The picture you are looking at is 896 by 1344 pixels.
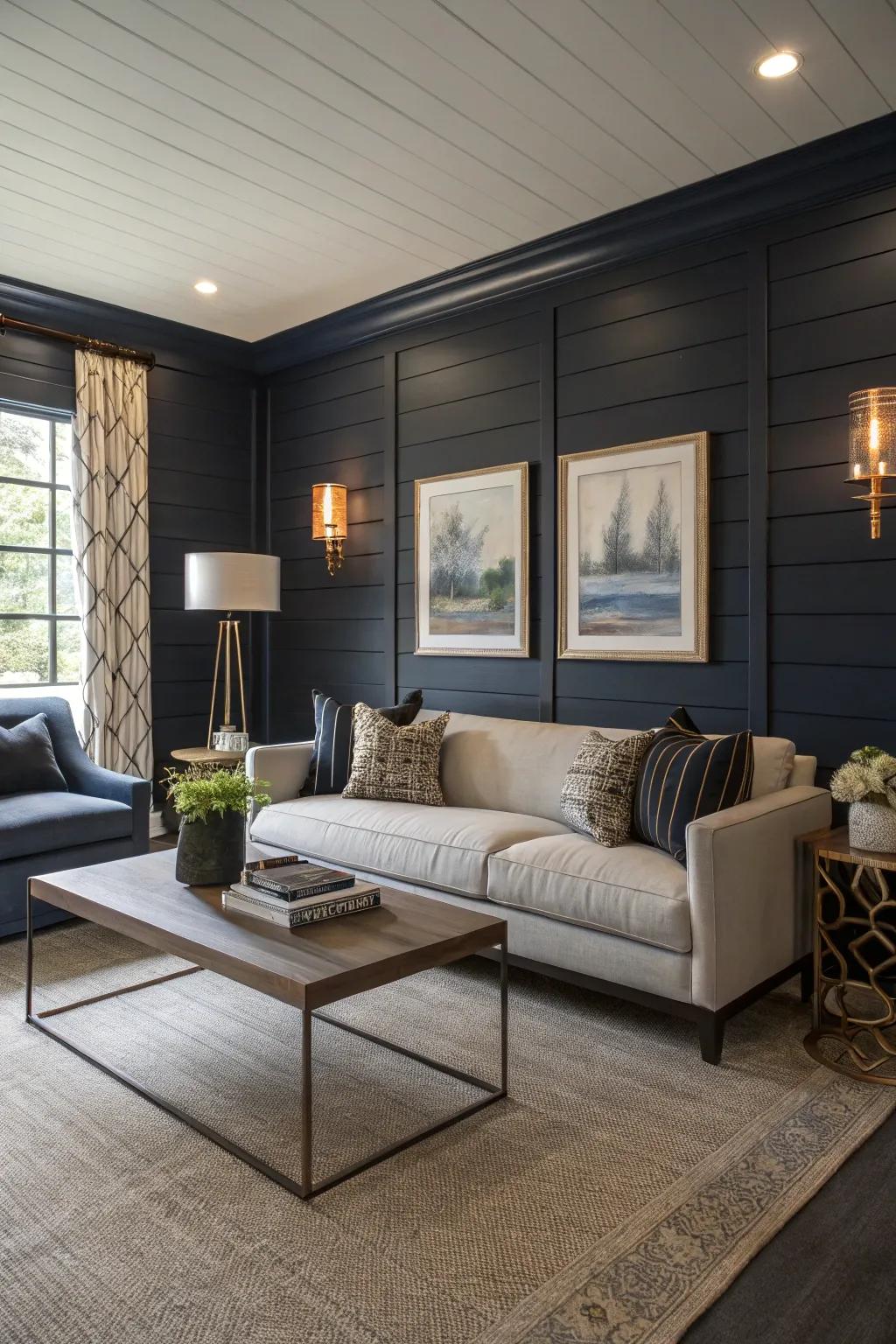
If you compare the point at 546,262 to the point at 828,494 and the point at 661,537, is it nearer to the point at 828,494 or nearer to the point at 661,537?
the point at 661,537

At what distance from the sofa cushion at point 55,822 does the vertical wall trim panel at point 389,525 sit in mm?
1508

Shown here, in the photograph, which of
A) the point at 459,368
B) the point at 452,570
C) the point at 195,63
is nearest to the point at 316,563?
the point at 452,570

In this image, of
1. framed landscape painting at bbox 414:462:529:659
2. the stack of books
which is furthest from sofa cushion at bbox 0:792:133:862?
framed landscape painting at bbox 414:462:529:659

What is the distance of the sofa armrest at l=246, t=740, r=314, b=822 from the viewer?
3.89 metres

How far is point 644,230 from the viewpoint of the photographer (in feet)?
12.0

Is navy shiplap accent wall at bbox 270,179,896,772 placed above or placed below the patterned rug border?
above

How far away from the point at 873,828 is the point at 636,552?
1.55 metres

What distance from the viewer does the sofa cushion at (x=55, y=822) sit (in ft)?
11.1

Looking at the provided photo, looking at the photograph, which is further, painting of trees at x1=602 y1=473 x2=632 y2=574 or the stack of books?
painting of trees at x1=602 y1=473 x2=632 y2=574

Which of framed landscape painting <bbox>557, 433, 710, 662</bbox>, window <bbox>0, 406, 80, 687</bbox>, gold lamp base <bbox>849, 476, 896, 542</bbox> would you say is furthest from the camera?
window <bbox>0, 406, 80, 687</bbox>

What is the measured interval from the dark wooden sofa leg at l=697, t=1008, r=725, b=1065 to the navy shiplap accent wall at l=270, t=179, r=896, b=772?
3.75 ft

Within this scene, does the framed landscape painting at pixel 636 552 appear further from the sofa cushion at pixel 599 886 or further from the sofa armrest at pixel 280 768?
the sofa armrest at pixel 280 768

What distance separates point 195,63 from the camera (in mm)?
2688

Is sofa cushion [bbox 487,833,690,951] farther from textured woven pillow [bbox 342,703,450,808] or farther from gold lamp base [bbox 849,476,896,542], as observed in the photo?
gold lamp base [bbox 849,476,896,542]
